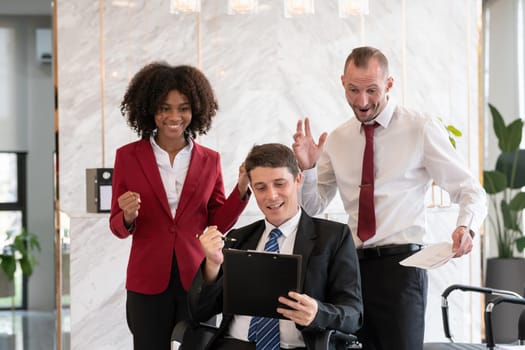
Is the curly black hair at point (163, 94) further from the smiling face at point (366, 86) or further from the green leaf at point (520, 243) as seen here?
the green leaf at point (520, 243)

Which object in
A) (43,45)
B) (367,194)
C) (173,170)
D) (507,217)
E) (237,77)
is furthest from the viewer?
(43,45)

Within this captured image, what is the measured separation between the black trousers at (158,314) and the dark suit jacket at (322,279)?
25 centimetres

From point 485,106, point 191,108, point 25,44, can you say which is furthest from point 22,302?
point 191,108

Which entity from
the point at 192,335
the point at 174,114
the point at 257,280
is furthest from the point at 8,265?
the point at 257,280

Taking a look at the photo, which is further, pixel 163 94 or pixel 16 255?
pixel 16 255

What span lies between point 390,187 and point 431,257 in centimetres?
43

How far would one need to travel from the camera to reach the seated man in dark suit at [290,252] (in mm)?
2686

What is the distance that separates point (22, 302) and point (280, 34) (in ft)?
23.7

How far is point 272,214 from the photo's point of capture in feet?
9.12

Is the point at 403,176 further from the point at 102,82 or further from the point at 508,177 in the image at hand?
the point at 508,177

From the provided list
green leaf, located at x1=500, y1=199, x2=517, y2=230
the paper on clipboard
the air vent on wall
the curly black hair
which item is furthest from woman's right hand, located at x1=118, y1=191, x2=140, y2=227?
the air vent on wall

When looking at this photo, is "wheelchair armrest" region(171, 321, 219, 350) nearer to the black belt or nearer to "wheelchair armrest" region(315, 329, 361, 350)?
"wheelchair armrest" region(315, 329, 361, 350)

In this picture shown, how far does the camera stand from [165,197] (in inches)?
122

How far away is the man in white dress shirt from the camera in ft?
9.61
